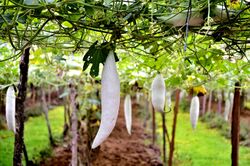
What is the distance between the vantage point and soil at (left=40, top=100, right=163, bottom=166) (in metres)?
5.66

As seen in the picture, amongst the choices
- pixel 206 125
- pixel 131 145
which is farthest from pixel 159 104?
pixel 206 125

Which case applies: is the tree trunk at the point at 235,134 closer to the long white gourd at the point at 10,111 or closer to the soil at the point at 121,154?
the long white gourd at the point at 10,111

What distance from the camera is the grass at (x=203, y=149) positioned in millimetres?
6719

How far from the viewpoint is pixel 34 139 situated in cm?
811

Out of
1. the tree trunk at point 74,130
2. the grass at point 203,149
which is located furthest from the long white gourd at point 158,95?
the grass at point 203,149

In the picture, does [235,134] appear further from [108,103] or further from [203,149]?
[203,149]

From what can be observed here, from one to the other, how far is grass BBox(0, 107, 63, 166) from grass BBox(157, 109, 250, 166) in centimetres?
224

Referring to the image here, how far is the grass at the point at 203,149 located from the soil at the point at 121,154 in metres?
0.48

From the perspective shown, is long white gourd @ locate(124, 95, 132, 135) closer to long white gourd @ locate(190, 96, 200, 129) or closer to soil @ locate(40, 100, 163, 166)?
long white gourd @ locate(190, 96, 200, 129)

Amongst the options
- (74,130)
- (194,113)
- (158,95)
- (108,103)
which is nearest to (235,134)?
(194,113)

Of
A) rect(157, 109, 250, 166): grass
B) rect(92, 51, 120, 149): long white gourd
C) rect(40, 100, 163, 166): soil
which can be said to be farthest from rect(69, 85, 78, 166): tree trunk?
rect(157, 109, 250, 166): grass

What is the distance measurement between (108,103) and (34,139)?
284 inches

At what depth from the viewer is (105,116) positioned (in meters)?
1.18

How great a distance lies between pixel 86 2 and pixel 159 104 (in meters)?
0.68
